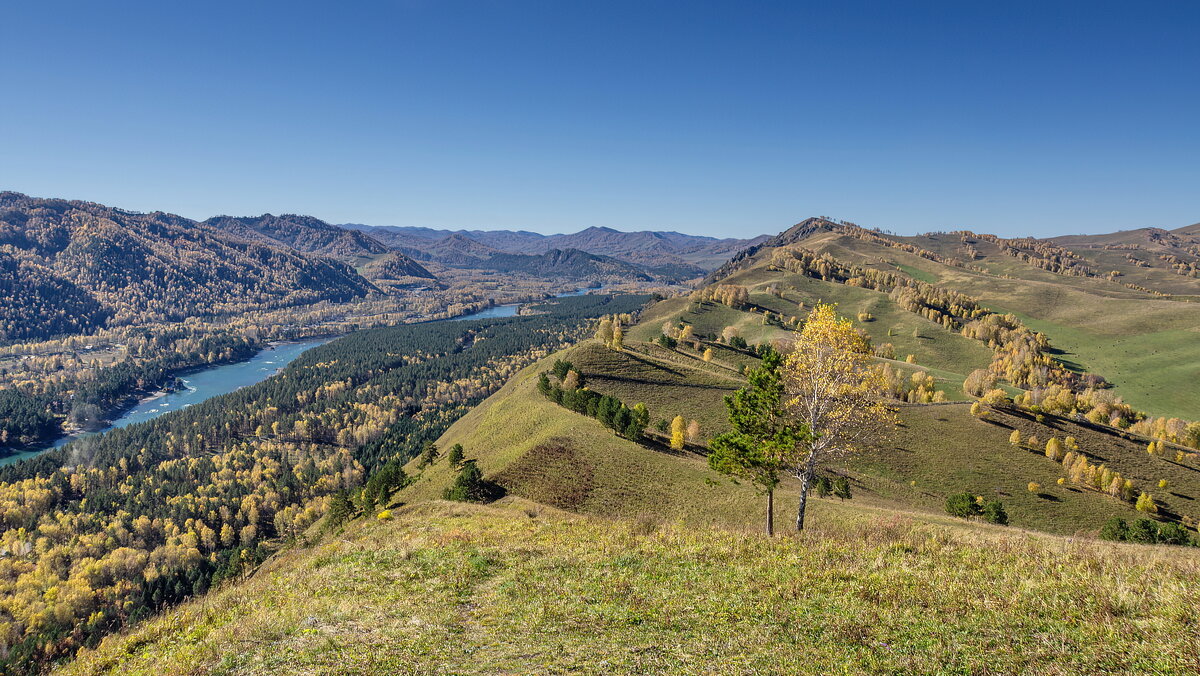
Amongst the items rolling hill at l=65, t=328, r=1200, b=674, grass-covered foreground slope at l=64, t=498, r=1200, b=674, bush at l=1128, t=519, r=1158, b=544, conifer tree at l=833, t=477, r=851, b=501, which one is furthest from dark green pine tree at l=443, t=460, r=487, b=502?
bush at l=1128, t=519, r=1158, b=544

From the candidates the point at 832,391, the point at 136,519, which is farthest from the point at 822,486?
the point at 136,519

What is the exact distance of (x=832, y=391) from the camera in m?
31.4

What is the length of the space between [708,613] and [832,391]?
1950cm

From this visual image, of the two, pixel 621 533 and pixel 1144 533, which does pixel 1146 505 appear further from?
pixel 621 533

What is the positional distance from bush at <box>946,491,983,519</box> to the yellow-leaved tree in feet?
169

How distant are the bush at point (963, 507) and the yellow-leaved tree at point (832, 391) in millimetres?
51623

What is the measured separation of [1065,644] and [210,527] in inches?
7384

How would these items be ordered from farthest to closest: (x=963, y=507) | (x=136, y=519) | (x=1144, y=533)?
(x=136, y=519) < (x=963, y=507) < (x=1144, y=533)

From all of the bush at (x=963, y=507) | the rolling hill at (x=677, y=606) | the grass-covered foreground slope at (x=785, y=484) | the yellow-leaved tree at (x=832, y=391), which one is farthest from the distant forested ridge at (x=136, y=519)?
the bush at (x=963, y=507)

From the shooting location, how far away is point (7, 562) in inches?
4668

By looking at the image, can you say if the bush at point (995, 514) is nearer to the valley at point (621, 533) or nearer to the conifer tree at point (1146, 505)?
the valley at point (621, 533)

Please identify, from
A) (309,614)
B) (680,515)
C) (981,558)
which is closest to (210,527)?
(680,515)

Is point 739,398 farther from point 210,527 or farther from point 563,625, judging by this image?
point 210,527

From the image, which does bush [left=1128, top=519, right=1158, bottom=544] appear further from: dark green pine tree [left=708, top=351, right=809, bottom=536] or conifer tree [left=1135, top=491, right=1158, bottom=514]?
dark green pine tree [left=708, top=351, right=809, bottom=536]
